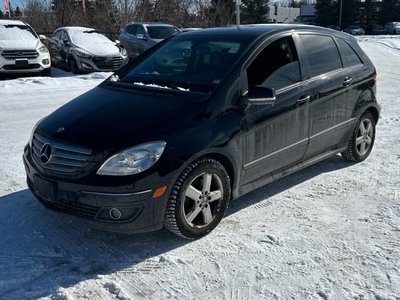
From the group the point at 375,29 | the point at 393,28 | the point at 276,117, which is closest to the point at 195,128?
the point at 276,117

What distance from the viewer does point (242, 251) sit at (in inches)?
140

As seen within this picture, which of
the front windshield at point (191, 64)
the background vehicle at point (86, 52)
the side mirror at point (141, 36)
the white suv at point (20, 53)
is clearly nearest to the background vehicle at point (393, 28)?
the side mirror at point (141, 36)

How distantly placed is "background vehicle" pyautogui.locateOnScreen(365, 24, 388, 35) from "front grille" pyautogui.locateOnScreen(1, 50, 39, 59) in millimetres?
50262

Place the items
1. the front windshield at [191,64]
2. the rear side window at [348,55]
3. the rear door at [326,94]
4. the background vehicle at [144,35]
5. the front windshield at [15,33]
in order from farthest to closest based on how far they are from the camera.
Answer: the background vehicle at [144,35] < the front windshield at [15,33] < the rear side window at [348,55] < the rear door at [326,94] < the front windshield at [191,64]

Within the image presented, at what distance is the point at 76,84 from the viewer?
12.0 metres

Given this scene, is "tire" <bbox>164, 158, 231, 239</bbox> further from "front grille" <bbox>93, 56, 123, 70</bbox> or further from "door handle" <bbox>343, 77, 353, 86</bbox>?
"front grille" <bbox>93, 56, 123, 70</bbox>

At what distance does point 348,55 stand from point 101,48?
1090cm

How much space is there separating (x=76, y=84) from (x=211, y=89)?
8896 mm

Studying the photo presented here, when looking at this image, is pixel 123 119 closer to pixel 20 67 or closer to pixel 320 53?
pixel 320 53

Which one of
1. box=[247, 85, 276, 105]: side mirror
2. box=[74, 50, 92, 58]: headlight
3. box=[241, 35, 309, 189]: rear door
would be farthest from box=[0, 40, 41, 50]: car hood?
box=[247, 85, 276, 105]: side mirror

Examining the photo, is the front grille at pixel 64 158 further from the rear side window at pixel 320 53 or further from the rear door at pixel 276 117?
the rear side window at pixel 320 53

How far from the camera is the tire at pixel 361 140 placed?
544 cm

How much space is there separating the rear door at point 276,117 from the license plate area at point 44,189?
5.26ft

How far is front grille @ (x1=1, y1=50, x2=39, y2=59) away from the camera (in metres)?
12.7
